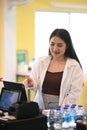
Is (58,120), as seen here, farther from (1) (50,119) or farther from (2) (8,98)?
(2) (8,98)

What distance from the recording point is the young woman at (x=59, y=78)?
8.29 ft

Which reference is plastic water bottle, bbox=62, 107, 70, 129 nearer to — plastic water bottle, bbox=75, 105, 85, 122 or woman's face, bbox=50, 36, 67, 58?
plastic water bottle, bbox=75, 105, 85, 122

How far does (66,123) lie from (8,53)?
114 inches

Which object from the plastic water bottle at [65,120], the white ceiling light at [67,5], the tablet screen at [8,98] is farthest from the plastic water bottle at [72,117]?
the white ceiling light at [67,5]

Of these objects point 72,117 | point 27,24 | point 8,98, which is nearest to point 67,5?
point 27,24

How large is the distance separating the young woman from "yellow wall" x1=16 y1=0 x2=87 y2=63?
2.91 meters

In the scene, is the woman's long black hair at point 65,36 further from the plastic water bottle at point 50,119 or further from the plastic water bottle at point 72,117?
the plastic water bottle at point 50,119

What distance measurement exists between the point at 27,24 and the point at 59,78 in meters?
3.18

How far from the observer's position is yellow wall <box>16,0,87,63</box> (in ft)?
18.0

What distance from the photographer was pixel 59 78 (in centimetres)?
255

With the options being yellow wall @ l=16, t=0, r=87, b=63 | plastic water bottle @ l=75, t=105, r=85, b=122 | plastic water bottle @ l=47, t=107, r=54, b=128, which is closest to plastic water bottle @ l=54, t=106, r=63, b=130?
plastic water bottle @ l=47, t=107, r=54, b=128

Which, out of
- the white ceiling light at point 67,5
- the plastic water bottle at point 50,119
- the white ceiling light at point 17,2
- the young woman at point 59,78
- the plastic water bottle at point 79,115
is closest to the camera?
the plastic water bottle at point 50,119

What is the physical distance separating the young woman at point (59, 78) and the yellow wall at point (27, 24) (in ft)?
9.55

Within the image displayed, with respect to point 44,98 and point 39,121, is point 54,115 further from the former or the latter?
point 44,98
